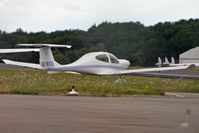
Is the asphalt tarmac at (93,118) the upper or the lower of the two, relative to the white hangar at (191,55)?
lower

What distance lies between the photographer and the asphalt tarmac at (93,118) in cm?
1355

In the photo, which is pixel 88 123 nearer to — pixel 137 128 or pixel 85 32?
pixel 137 128

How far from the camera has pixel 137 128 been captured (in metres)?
13.9

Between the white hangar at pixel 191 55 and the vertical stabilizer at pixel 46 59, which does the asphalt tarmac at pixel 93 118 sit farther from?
the white hangar at pixel 191 55

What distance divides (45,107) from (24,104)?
4.52ft

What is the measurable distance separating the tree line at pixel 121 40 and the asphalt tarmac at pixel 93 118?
7040 cm

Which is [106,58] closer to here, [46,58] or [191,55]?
[46,58]

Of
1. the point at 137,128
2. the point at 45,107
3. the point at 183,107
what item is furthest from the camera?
the point at 183,107

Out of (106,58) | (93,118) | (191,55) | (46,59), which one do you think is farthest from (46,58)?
(191,55)

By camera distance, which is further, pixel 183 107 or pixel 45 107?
pixel 183 107

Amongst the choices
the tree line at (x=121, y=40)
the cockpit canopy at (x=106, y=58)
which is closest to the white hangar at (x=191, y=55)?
the tree line at (x=121, y=40)

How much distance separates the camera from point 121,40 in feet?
387

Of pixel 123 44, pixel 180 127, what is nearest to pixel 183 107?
pixel 180 127

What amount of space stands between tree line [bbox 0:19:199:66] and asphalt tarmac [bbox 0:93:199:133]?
2772 inches
